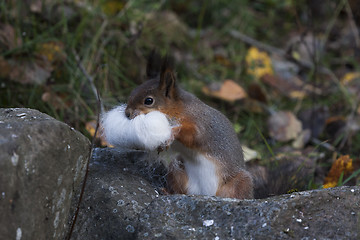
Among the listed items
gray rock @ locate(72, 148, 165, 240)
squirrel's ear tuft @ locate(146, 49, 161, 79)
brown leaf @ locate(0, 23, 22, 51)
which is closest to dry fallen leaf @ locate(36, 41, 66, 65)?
brown leaf @ locate(0, 23, 22, 51)

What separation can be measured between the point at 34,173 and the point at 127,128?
1.88 ft

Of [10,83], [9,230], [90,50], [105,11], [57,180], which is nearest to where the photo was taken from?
[9,230]

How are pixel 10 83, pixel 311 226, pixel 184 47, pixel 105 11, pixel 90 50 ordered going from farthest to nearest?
pixel 184 47, pixel 105 11, pixel 90 50, pixel 10 83, pixel 311 226

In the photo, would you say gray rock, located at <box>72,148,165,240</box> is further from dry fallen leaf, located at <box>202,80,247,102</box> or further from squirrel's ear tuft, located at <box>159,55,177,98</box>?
dry fallen leaf, located at <box>202,80,247,102</box>

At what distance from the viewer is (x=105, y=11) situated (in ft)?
13.9

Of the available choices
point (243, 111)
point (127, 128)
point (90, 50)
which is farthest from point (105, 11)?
point (127, 128)

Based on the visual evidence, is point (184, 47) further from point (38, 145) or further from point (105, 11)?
point (38, 145)

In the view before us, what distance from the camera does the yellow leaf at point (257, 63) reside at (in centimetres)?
446

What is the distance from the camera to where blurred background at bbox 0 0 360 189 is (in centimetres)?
313

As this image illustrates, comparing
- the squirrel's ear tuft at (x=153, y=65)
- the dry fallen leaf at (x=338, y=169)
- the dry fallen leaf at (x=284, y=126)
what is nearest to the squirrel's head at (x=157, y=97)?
the squirrel's ear tuft at (x=153, y=65)

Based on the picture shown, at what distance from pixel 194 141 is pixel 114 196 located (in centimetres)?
44

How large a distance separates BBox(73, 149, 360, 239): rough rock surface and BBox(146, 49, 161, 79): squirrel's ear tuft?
1.93 ft

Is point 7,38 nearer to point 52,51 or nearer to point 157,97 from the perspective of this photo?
point 52,51

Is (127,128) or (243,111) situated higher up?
(127,128)
